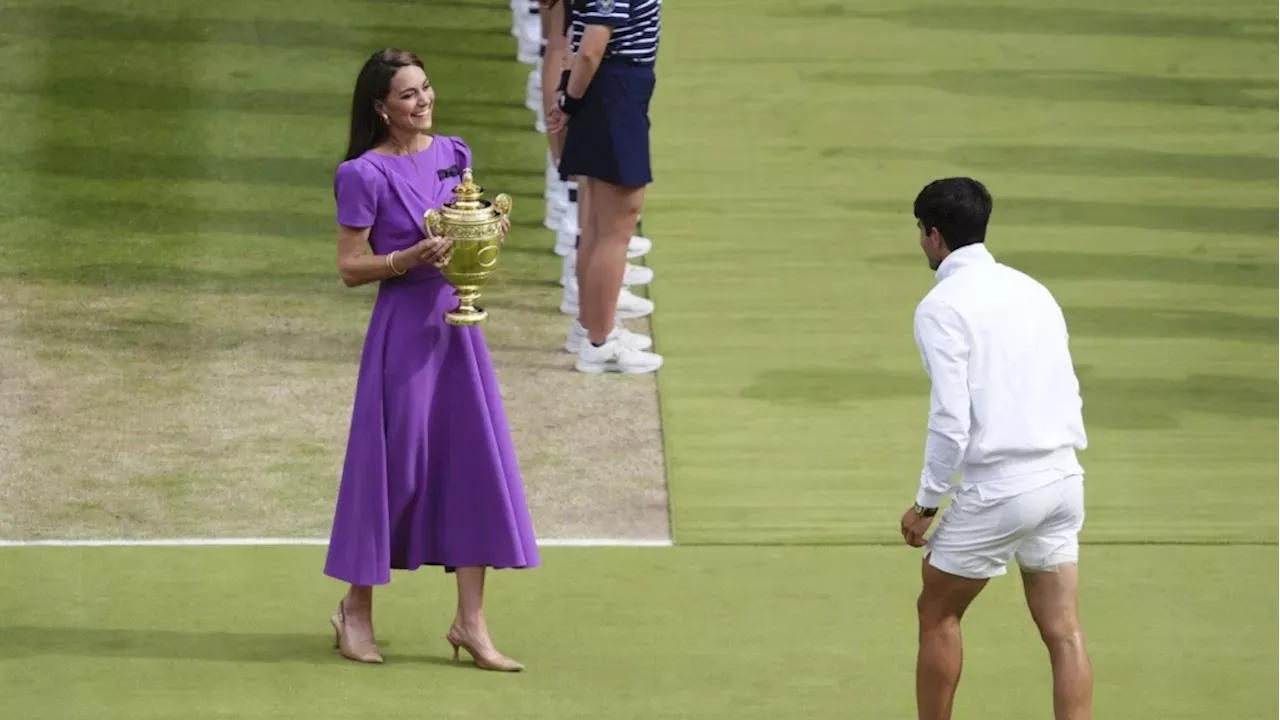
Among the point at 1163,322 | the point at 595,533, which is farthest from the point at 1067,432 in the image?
the point at 1163,322

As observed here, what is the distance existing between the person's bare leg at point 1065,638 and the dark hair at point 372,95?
251cm

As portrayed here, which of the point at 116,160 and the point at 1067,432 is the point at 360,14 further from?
the point at 1067,432

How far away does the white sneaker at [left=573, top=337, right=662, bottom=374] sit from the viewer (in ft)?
35.8

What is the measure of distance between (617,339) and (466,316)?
138 inches

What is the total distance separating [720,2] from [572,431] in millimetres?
7118

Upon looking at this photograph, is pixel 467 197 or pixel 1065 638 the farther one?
pixel 467 197

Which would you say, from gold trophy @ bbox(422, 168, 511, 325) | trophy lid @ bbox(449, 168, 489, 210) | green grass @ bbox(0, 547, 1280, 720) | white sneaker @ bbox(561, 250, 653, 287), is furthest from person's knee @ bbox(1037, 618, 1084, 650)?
white sneaker @ bbox(561, 250, 653, 287)

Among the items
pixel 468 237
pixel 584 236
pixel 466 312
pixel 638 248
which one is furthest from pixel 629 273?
pixel 468 237

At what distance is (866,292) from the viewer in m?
11.9

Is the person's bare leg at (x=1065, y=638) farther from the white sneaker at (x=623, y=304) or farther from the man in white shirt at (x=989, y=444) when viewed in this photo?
the white sneaker at (x=623, y=304)

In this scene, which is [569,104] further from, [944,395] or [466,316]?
[944,395]

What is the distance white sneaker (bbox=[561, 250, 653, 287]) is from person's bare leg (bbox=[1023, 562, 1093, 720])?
518 centimetres

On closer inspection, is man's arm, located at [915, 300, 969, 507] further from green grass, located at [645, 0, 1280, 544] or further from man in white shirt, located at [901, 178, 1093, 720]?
green grass, located at [645, 0, 1280, 544]

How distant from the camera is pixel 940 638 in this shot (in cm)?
688
